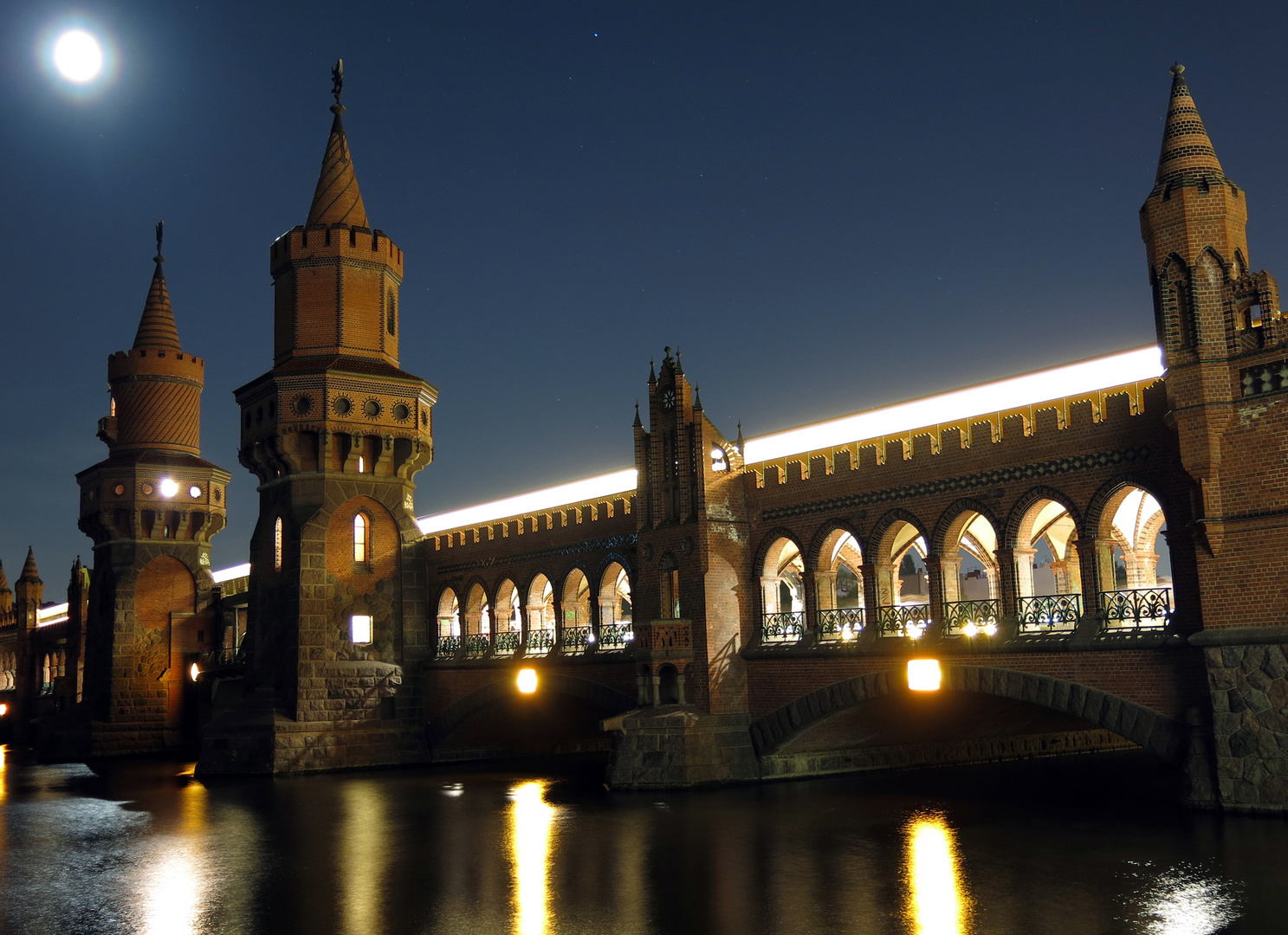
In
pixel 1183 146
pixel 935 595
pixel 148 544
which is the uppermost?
pixel 1183 146

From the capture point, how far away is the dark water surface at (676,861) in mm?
12953

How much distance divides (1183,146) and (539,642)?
20.6 m

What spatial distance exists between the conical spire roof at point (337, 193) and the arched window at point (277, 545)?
30.9 ft

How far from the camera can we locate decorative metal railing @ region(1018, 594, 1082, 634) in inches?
803

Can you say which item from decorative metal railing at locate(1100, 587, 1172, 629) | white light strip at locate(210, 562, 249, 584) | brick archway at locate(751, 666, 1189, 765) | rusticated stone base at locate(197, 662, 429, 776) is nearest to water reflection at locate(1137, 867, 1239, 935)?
brick archway at locate(751, 666, 1189, 765)

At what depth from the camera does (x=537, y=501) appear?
46.7 metres

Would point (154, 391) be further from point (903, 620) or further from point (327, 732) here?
point (903, 620)

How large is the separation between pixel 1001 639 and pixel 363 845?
1155 centimetres

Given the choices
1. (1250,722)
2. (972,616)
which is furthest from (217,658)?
(1250,722)

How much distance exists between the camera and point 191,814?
23922mm

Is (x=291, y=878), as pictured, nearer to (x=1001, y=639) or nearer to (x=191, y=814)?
(x=191, y=814)

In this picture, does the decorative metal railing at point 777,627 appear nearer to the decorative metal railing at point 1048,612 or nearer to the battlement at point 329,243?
the decorative metal railing at point 1048,612

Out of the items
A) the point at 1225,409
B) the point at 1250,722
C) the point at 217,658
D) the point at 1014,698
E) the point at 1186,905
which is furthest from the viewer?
the point at 217,658

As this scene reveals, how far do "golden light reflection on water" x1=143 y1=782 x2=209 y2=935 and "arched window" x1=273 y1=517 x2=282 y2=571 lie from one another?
40.8 feet
